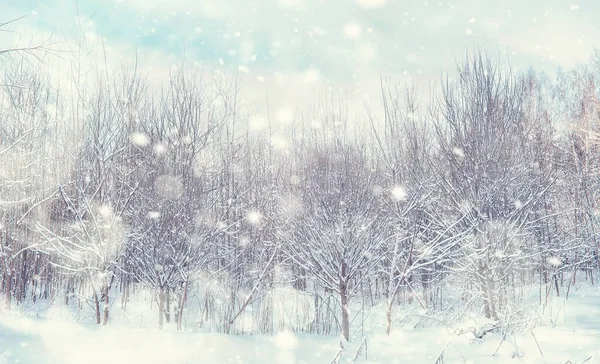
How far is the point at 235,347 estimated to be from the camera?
5531mm

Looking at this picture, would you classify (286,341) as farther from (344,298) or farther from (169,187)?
(169,187)

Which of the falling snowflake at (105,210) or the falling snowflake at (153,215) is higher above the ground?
the falling snowflake at (105,210)

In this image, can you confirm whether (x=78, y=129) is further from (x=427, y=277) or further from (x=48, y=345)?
(x=427, y=277)

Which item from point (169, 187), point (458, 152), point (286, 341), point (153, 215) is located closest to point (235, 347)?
point (286, 341)

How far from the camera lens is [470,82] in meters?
9.80

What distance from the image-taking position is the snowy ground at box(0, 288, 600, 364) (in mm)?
4496

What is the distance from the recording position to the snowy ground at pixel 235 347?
4.50 metres

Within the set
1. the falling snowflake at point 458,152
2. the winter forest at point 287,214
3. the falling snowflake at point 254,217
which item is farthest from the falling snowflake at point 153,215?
the falling snowflake at point 458,152

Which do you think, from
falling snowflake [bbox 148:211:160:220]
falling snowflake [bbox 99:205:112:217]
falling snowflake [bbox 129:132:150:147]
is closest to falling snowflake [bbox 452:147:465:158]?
falling snowflake [bbox 148:211:160:220]

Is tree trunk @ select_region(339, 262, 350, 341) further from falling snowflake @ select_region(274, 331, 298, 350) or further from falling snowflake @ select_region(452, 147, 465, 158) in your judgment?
falling snowflake @ select_region(452, 147, 465, 158)

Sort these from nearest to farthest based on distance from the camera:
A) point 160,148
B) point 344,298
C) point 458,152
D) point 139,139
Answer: point 344,298, point 160,148, point 139,139, point 458,152

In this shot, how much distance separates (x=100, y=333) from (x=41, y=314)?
710cm

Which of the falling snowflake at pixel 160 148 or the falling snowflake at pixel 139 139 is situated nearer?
the falling snowflake at pixel 160 148

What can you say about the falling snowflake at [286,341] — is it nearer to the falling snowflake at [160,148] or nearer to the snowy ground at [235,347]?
the snowy ground at [235,347]
